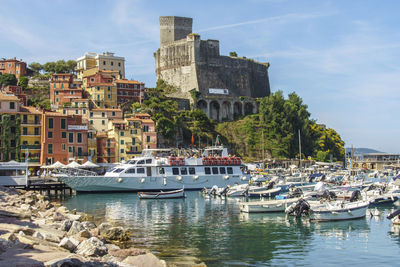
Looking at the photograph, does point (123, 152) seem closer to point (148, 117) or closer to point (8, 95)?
point (148, 117)

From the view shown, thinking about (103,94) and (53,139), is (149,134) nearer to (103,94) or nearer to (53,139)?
A: (53,139)

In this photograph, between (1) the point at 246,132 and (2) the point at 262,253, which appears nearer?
(2) the point at 262,253

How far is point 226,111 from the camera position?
9281 centimetres

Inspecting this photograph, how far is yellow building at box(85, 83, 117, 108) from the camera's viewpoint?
247ft

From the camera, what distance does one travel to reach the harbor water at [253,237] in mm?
18688

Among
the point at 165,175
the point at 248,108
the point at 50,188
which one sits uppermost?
the point at 248,108

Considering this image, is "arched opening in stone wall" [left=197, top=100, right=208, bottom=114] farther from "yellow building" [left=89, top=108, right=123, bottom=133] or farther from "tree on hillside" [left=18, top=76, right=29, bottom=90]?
"tree on hillside" [left=18, top=76, right=29, bottom=90]

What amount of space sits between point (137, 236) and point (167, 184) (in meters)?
25.6

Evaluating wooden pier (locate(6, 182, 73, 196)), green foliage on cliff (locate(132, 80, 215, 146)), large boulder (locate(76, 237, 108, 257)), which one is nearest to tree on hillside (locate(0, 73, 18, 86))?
green foliage on cliff (locate(132, 80, 215, 146))

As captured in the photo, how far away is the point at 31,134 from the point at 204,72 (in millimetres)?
42027

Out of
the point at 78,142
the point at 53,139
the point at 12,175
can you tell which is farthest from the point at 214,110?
the point at 12,175

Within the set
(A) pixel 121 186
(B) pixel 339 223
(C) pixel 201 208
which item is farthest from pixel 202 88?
(B) pixel 339 223

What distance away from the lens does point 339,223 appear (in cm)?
2705

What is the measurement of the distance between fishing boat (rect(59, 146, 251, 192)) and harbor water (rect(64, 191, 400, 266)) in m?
11.5
